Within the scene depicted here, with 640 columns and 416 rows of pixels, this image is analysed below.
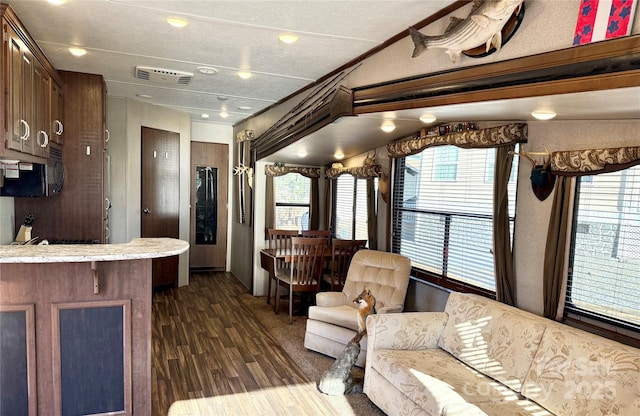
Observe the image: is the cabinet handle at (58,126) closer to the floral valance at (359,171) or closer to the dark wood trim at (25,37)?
the dark wood trim at (25,37)

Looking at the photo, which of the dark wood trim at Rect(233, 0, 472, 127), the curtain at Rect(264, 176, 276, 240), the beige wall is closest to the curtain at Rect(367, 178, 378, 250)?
the beige wall

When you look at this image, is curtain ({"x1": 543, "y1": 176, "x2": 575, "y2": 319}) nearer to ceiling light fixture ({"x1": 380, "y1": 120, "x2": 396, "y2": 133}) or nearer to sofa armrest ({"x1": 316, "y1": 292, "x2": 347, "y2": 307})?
ceiling light fixture ({"x1": 380, "y1": 120, "x2": 396, "y2": 133})

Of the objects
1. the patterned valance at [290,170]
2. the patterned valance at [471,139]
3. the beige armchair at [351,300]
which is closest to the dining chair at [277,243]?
the patterned valance at [290,170]

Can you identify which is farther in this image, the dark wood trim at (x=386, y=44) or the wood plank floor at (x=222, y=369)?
the wood plank floor at (x=222, y=369)

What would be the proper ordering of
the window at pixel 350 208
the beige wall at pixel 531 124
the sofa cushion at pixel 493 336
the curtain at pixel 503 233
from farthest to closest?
the window at pixel 350 208
the curtain at pixel 503 233
the sofa cushion at pixel 493 336
the beige wall at pixel 531 124

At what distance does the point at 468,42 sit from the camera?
6.34ft

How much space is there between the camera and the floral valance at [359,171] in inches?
178

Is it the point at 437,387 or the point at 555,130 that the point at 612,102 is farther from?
the point at 437,387

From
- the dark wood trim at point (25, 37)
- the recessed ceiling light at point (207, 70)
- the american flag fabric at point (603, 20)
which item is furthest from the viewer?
the recessed ceiling light at point (207, 70)

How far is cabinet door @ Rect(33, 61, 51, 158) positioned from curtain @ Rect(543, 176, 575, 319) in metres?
3.52

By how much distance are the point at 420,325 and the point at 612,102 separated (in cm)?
188

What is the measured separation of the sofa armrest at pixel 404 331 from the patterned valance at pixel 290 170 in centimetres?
319

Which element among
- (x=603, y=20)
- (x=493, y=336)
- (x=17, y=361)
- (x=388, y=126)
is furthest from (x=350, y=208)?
(x=603, y=20)

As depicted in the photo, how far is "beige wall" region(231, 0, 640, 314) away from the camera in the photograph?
1.72 metres
